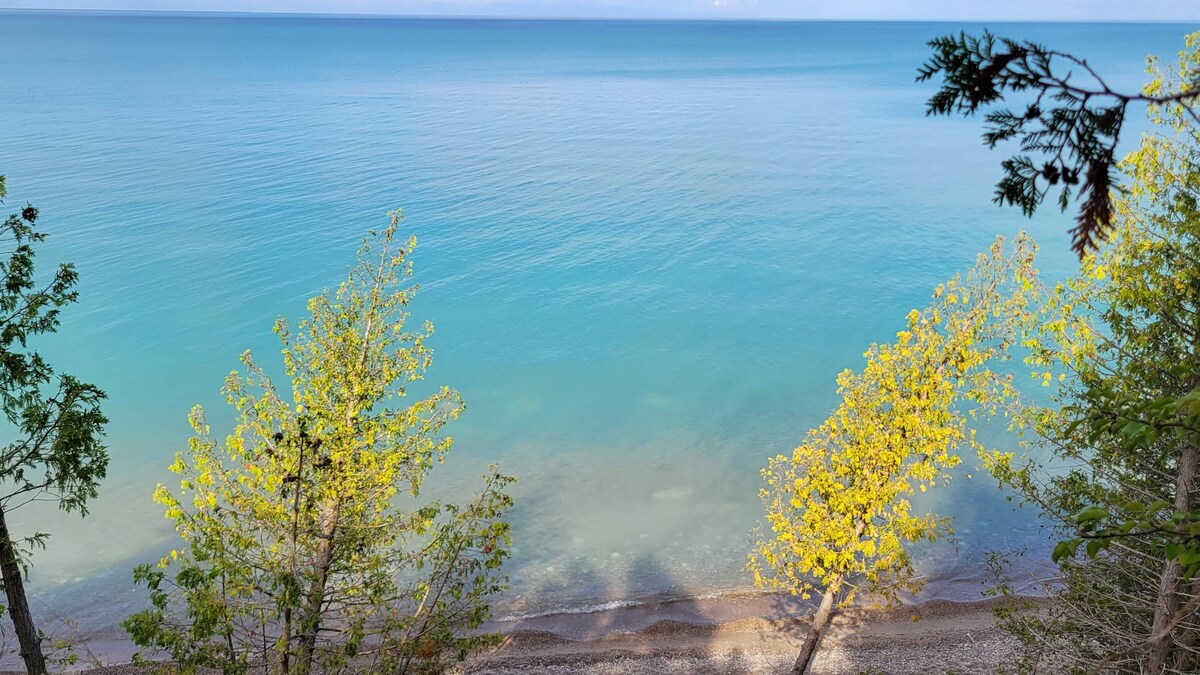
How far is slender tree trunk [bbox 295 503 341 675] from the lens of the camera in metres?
10.4

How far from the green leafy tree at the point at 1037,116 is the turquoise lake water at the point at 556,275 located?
2053 centimetres

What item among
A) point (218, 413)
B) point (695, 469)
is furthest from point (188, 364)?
point (695, 469)

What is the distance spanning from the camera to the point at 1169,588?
37.5 feet

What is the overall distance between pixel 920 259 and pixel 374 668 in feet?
159

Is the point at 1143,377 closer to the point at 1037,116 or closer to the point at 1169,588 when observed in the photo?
the point at 1169,588

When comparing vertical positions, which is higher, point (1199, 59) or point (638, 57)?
point (638, 57)

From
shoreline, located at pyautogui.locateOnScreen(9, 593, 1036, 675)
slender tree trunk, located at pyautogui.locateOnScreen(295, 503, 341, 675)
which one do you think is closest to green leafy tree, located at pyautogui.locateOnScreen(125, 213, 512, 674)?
slender tree trunk, located at pyautogui.locateOnScreen(295, 503, 341, 675)

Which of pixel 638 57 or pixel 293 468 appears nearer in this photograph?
pixel 293 468

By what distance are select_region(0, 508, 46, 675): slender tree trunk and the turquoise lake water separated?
38.1 ft

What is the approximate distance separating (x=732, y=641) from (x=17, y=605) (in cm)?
1490

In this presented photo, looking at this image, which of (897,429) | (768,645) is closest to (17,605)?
(897,429)

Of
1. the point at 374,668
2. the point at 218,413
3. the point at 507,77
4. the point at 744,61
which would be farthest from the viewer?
the point at 744,61

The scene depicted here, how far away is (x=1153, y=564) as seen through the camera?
13188 mm

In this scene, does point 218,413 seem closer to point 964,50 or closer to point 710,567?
point 710,567
